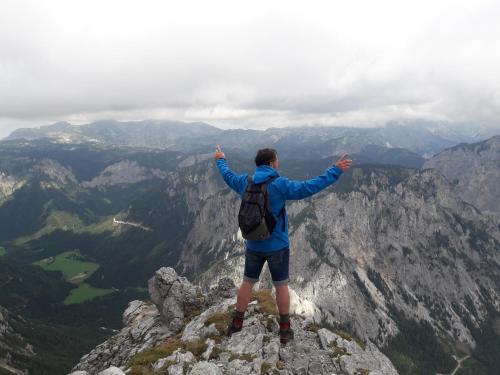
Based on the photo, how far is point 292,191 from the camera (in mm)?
19797

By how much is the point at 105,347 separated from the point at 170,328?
7.99 meters

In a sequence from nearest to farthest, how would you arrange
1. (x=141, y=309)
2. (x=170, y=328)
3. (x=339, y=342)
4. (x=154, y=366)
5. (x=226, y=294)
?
(x=154, y=366)
(x=339, y=342)
(x=170, y=328)
(x=226, y=294)
(x=141, y=309)

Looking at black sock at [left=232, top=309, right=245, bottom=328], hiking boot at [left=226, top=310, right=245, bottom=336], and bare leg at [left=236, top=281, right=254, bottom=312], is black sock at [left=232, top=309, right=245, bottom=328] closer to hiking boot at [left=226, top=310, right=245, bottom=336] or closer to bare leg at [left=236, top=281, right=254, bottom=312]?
hiking boot at [left=226, top=310, right=245, bottom=336]

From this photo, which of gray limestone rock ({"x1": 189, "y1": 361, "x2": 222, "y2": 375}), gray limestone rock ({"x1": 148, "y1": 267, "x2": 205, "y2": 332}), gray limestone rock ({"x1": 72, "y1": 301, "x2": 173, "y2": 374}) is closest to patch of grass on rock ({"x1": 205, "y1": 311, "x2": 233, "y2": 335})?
gray limestone rock ({"x1": 189, "y1": 361, "x2": 222, "y2": 375})

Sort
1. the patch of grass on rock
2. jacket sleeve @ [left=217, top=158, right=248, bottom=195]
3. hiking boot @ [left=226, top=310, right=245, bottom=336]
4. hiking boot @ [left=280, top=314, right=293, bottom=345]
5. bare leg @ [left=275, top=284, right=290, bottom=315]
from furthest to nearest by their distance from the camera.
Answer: the patch of grass on rock
hiking boot @ [left=226, top=310, right=245, bottom=336]
hiking boot @ [left=280, top=314, right=293, bottom=345]
bare leg @ [left=275, top=284, right=290, bottom=315]
jacket sleeve @ [left=217, top=158, right=248, bottom=195]

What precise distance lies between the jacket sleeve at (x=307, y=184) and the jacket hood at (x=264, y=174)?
0.51m

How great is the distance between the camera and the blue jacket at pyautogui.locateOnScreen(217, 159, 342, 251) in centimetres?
1931

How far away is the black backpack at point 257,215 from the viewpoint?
64.6 feet

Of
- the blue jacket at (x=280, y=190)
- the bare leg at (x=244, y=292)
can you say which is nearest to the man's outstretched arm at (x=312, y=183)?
the blue jacket at (x=280, y=190)

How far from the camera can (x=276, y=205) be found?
20.0 m

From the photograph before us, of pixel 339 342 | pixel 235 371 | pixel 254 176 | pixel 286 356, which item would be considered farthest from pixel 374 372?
pixel 254 176

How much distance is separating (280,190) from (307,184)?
132 cm

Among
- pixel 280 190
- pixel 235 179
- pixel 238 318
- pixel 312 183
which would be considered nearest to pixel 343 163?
pixel 312 183

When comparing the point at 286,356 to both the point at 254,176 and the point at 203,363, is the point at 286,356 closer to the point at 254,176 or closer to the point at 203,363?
the point at 203,363
